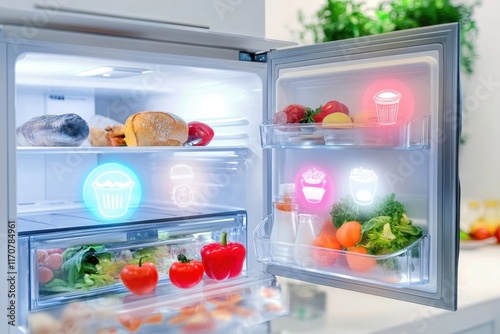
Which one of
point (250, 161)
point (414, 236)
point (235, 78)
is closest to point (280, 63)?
point (235, 78)

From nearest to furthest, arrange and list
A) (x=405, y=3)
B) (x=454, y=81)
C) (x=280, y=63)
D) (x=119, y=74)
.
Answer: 1. (x=454, y=81)
2. (x=280, y=63)
3. (x=119, y=74)
4. (x=405, y=3)

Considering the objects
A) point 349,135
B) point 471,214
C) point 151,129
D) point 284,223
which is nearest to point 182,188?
point 151,129

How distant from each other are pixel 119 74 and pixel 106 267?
0.56 m

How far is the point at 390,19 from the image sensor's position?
2.94 meters

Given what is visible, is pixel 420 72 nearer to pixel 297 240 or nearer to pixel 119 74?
pixel 297 240

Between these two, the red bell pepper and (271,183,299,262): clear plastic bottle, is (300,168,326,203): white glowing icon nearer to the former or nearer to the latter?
(271,183,299,262): clear plastic bottle

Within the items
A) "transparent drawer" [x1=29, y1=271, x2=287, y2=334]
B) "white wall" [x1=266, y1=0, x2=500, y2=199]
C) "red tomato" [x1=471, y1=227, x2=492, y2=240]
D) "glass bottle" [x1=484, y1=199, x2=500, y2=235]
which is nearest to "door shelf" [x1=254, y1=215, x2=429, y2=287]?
"transparent drawer" [x1=29, y1=271, x2=287, y2=334]

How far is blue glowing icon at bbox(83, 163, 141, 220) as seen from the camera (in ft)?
5.73

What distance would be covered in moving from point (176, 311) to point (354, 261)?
17.2 inches

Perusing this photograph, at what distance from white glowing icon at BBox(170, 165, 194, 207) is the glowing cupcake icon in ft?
0.54

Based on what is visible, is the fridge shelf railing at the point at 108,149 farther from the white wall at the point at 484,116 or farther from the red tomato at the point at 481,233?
the white wall at the point at 484,116

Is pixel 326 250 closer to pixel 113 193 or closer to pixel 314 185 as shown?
pixel 314 185

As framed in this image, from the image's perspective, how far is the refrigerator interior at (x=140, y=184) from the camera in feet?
4.62

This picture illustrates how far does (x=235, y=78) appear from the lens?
174 centimetres
